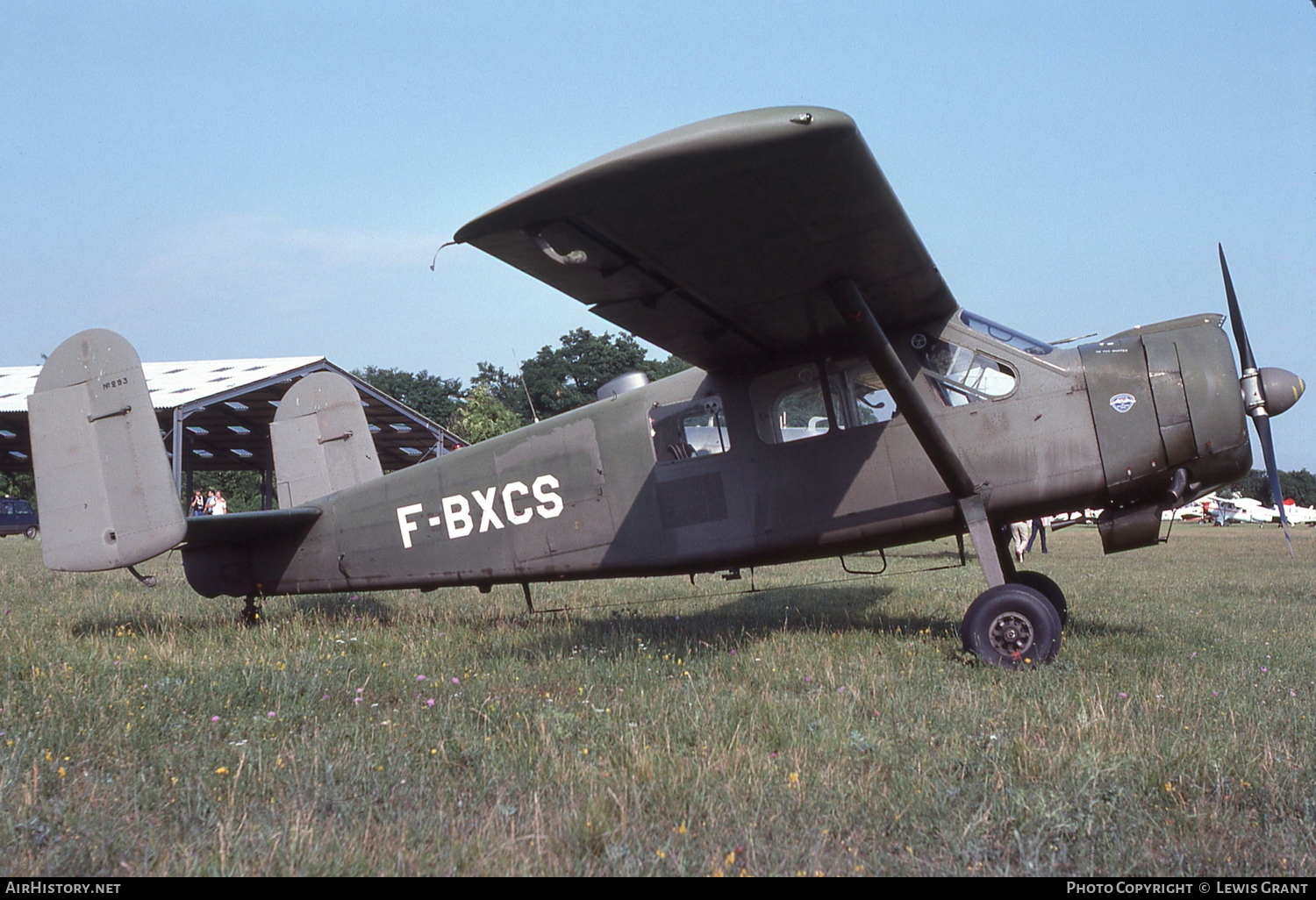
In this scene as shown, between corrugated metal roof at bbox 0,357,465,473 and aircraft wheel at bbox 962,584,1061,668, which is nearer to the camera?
aircraft wheel at bbox 962,584,1061,668

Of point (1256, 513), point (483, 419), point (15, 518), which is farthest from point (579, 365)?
point (1256, 513)

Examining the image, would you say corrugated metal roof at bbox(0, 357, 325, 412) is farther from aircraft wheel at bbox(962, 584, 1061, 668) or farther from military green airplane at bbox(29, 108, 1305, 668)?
aircraft wheel at bbox(962, 584, 1061, 668)

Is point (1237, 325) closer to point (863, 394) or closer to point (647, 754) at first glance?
point (863, 394)

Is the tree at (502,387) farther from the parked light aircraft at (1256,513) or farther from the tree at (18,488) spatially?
the parked light aircraft at (1256,513)

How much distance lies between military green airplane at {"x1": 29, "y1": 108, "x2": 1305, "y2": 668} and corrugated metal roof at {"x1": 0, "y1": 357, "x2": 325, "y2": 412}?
1835cm

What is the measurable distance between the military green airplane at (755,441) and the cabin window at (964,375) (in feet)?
0.05

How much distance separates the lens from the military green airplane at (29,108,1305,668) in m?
5.42

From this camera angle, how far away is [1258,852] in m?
2.81

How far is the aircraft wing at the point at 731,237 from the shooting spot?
4133 mm

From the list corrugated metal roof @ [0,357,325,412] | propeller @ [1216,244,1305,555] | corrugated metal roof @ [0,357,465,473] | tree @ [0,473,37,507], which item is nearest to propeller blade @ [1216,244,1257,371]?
propeller @ [1216,244,1305,555]
